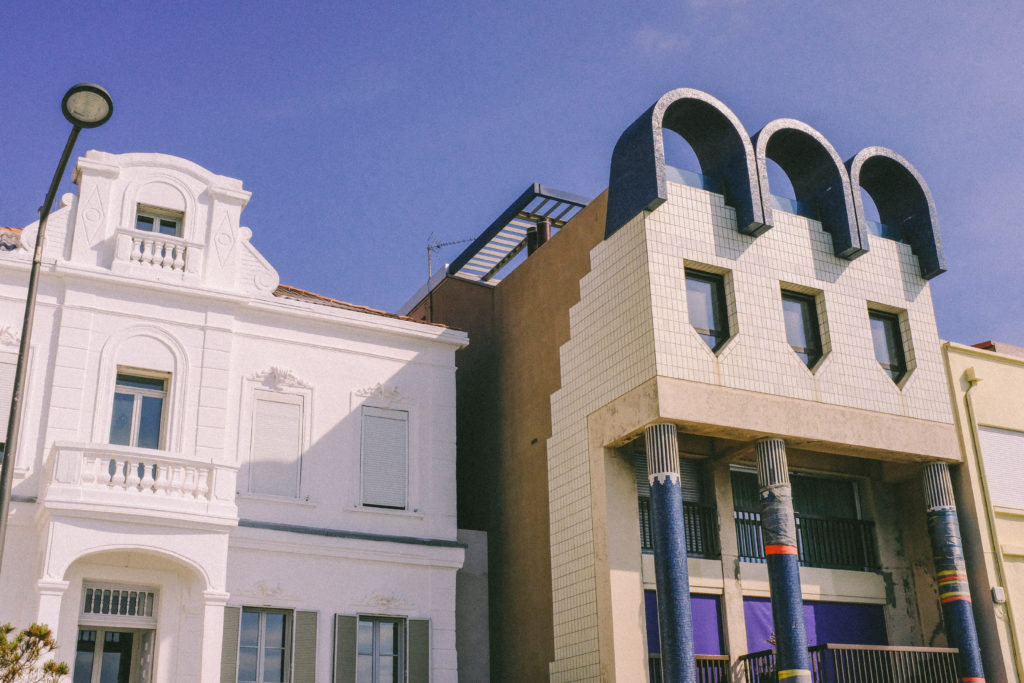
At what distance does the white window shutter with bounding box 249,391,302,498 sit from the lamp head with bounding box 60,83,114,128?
30.3 ft

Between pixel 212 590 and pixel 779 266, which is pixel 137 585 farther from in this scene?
pixel 779 266

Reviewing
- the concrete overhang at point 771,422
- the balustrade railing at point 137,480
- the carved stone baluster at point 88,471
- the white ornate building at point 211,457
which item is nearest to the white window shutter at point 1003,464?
the concrete overhang at point 771,422

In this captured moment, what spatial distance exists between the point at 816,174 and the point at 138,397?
12950 millimetres

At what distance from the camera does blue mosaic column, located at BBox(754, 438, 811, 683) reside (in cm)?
1725

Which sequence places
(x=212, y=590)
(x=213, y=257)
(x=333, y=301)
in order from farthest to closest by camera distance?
(x=333, y=301) < (x=213, y=257) < (x=212, y=590)

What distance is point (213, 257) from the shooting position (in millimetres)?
19719

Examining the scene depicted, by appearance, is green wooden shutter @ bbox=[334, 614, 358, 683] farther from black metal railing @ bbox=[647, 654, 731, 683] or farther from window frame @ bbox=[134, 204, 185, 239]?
window frame @ bbox=[134, 204, 185, 239]

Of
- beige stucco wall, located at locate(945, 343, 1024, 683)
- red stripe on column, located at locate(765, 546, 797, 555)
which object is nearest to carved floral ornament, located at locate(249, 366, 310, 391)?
red stripe on column, located at locate(765, 546, 797, 555)

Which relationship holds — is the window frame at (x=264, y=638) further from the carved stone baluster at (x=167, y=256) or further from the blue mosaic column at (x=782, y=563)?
the blue mosaic column at (x=782, y=563)

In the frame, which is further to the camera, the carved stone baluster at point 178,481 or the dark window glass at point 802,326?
the dark window glass at point 802,326

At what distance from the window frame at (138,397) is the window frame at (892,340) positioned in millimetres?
12402

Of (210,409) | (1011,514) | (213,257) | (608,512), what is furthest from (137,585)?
(1011,514)

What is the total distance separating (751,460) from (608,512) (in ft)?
12.1

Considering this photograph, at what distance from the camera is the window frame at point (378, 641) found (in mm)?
18812
